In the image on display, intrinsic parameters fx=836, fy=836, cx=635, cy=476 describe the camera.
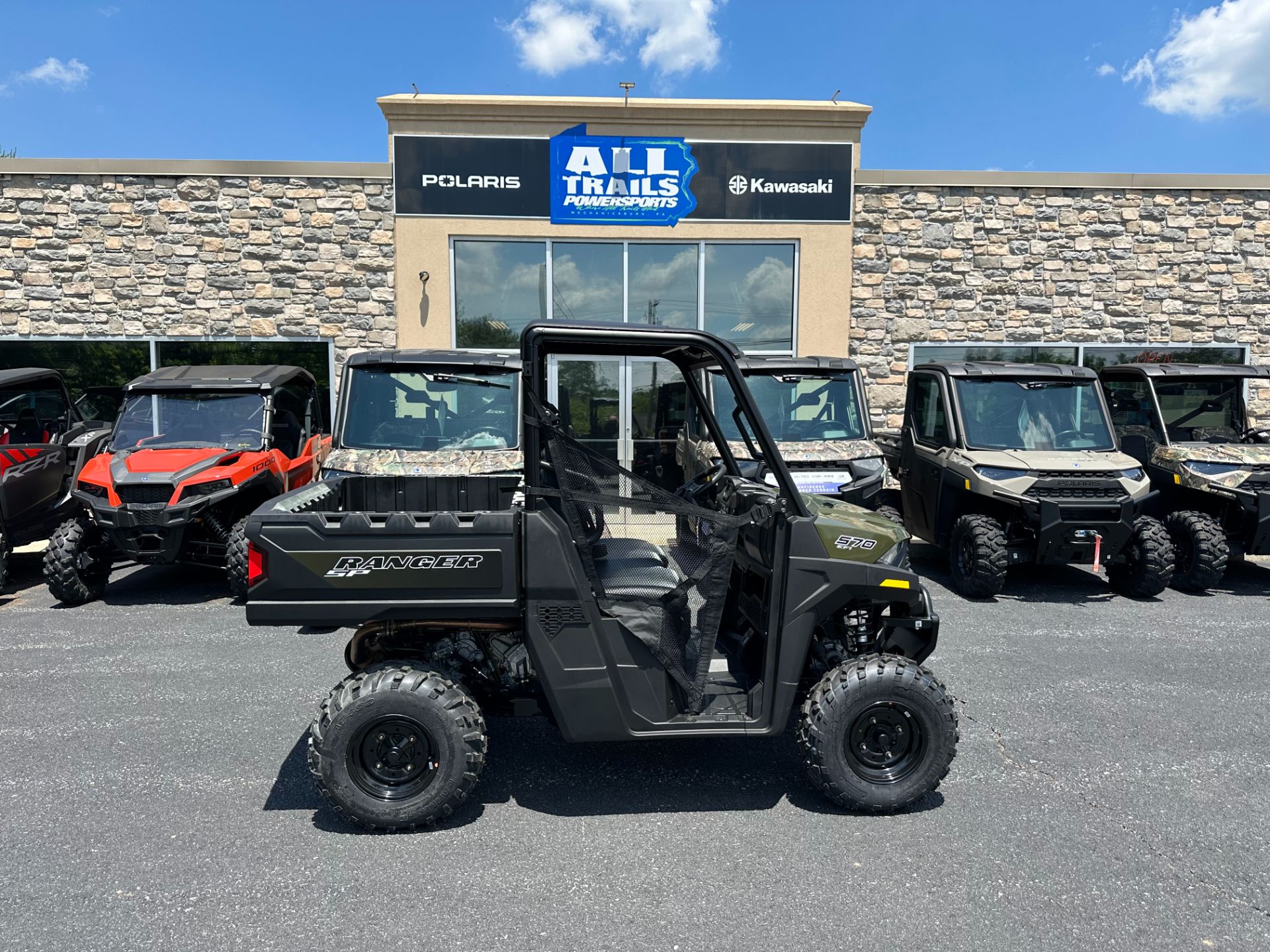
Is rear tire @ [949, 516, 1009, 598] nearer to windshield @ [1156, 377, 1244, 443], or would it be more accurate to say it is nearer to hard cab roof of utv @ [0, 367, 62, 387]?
windshield @ [1156, 377, 1244, 443]

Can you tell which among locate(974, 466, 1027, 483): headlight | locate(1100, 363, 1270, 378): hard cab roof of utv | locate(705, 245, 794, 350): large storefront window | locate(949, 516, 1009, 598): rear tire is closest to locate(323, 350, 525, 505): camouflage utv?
locate(949, 516, 1009, 598): rear tire

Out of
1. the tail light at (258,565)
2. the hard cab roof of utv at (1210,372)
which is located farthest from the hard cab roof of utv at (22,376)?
the hard cab roof of utv at (1210,372)

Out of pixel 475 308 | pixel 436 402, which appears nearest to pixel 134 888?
pixel 436 402

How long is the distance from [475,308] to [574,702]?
28.6 ft

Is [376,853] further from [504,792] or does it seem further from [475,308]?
[475,308]

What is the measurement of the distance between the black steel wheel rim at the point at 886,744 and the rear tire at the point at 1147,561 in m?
4.94

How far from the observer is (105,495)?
698 cm

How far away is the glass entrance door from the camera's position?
392cm

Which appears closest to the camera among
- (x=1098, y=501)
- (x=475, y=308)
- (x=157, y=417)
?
(x=1098, y=501)

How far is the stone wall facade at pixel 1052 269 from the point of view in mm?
11633

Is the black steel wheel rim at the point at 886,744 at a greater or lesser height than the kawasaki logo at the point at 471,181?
lesser

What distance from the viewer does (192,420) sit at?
800cm

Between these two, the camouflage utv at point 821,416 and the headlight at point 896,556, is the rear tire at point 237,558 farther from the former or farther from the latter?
the headlight at point 896,556

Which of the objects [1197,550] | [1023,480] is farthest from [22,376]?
[1197,550]
